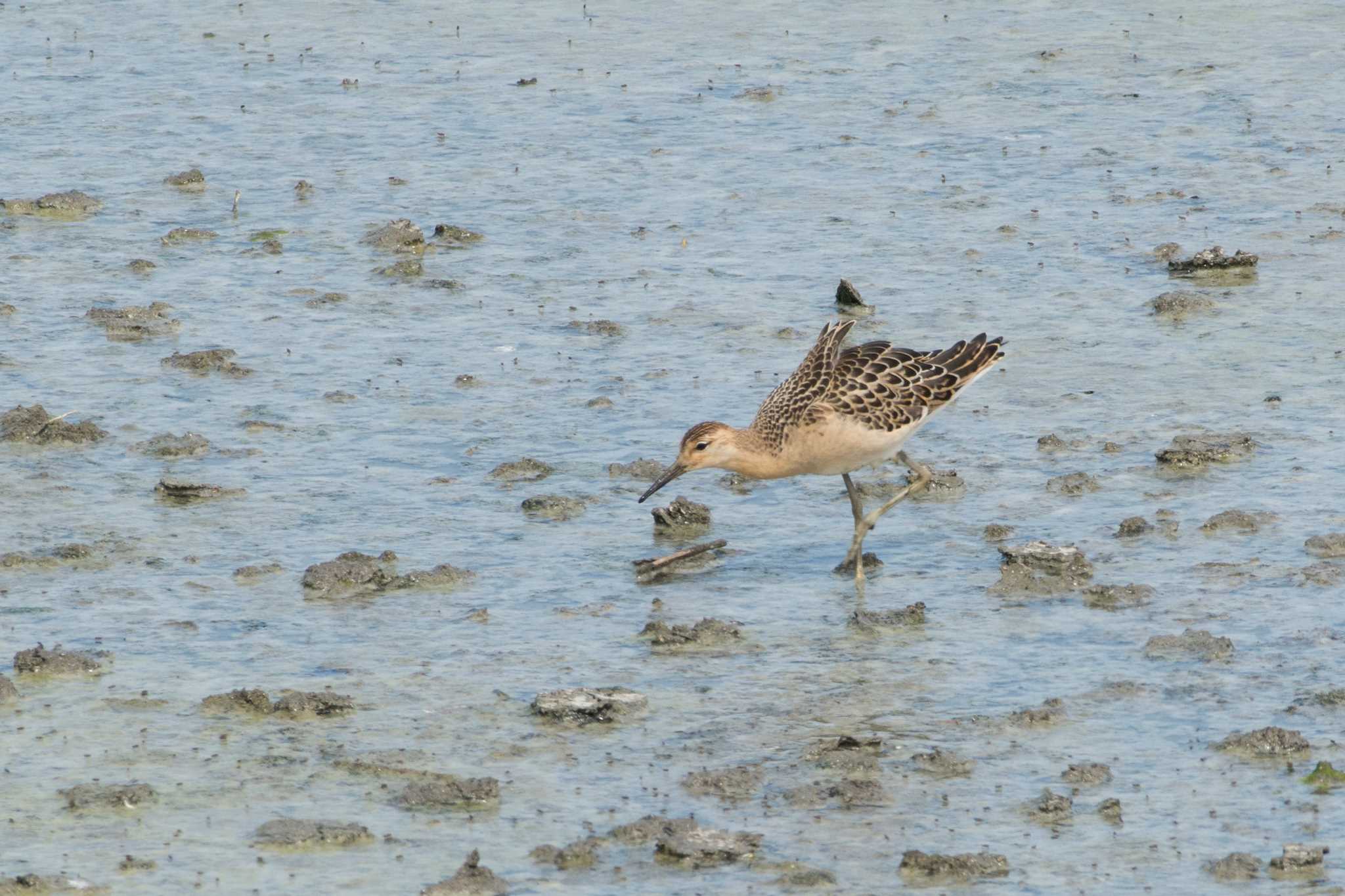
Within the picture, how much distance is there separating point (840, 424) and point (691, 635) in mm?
1656

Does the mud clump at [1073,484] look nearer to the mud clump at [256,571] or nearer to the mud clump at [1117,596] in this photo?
the mud clump at [1117,596]

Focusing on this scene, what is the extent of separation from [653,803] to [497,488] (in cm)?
422

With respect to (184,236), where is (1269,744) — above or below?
below

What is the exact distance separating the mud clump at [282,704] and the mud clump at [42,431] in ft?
13.2

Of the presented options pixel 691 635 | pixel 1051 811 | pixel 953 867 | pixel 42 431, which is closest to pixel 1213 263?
pixel 691 635

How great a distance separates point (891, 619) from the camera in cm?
1183

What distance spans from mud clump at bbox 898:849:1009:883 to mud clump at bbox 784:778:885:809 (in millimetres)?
658

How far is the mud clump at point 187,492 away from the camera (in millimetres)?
13305

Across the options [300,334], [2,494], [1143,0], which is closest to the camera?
[2,494]

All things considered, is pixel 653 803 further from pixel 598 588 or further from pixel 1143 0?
pixel 1143 0

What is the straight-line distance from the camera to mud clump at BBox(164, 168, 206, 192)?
1950cm

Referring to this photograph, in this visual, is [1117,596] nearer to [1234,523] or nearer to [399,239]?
[1234,523]

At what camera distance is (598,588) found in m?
12.2

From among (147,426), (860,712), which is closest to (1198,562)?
(860,712)
